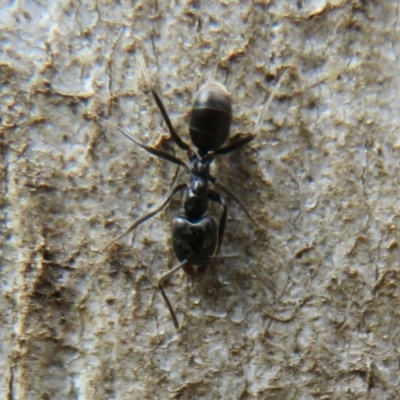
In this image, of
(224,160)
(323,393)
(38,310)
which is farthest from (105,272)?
(323,393)

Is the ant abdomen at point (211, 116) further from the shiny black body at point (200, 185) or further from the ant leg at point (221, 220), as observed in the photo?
the ant leg at point (221, 220)

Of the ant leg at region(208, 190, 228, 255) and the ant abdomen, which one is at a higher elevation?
the ant abdomen

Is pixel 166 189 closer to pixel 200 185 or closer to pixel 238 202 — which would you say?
pixel 200 185

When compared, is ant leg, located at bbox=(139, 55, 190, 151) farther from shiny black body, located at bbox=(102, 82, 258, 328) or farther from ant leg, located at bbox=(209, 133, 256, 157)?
ant leg, located at bbox=(209, 133, 256, 157)

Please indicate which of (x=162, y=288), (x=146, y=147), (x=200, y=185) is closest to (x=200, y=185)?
(x=200, y=185)

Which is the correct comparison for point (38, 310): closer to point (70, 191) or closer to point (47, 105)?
point (70, 191)

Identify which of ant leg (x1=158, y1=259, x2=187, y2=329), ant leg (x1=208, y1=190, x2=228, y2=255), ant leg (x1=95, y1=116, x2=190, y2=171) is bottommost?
ant leg (x1=158, y1=259, x2=187, y2=329)

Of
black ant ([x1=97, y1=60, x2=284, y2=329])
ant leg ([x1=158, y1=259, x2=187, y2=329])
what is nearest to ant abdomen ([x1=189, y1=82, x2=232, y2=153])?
black ant ([x1=97, y1=60, x2=284, y2=329])
